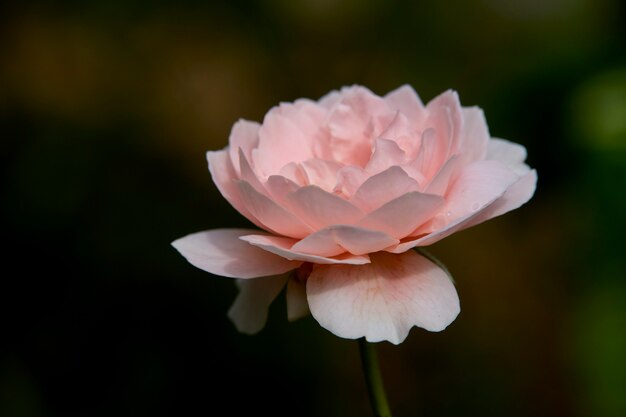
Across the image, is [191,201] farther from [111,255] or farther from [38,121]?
[38,121]

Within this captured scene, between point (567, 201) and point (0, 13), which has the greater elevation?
point (0, 13)

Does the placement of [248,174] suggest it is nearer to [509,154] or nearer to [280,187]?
[280,187]

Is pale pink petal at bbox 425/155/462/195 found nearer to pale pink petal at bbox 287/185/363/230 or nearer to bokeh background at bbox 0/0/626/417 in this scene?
pale pink petal at bbox 287/185/363/230

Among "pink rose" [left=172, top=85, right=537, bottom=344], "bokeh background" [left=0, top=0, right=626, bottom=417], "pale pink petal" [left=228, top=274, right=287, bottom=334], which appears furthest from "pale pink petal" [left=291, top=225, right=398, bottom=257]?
"bokeh background" [left=0, top=0, right=626, bottom=417]

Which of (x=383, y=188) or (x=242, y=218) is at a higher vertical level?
(x=242, y=218)

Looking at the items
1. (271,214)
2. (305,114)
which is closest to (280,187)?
(271,214)

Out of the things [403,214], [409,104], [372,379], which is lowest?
[372,379]

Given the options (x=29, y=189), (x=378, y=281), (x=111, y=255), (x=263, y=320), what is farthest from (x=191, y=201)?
(x=378, y=281)
